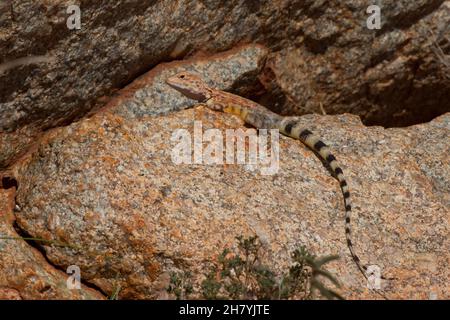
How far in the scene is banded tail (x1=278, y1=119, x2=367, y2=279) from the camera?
7.52 meters

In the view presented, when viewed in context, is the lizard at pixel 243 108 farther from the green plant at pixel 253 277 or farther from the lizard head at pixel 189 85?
the green plant at pixel 253 277

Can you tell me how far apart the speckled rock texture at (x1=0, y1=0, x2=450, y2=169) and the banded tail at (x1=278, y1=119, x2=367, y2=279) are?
936 mm

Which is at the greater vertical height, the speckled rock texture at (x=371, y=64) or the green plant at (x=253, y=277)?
the speckled rock texture at (x=371, y=64)

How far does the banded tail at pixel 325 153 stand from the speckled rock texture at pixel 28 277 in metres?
2.28

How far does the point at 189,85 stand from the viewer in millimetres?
8617

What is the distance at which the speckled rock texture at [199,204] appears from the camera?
7.25 meters

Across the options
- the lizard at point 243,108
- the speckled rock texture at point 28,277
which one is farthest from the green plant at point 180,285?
the lizard at point 243,108

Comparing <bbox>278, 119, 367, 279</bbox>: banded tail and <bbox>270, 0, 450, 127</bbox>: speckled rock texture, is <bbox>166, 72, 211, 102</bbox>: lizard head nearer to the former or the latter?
<bbox>278, 119, 367, 279</bbox>: banded tail

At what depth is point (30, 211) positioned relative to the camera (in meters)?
7.55

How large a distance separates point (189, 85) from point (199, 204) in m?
1.61

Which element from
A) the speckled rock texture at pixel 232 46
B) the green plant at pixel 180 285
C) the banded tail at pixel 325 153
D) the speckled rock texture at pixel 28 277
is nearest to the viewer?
the green plant at pixel 180 285

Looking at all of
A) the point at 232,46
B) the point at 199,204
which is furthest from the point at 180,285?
the point at 232,46

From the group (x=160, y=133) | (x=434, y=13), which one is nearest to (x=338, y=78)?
(x=434, y=13)

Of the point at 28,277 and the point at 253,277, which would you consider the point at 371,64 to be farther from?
the point at 28,277
